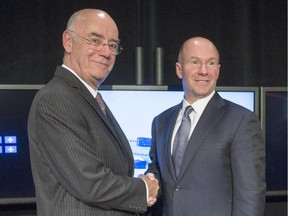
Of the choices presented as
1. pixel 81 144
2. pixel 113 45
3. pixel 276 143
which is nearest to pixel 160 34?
pixel 276 143

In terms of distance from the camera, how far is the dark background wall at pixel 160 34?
9.39 ft

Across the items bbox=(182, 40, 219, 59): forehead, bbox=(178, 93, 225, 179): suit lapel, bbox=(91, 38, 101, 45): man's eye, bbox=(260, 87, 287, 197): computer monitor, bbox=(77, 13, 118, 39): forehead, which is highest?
bbox=(77, 13, 118, 39): forehead

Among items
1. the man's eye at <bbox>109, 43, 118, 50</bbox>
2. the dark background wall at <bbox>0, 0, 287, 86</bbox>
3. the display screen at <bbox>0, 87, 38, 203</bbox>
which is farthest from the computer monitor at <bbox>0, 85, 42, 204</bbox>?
the man's eye at <bbox>109, 43, 118, 50</bbox>

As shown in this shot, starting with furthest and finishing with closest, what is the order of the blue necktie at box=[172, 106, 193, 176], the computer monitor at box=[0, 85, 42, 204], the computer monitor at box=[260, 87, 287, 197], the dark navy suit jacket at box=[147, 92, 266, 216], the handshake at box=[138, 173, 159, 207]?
the computer monitor at box=[260, 87, 287, 197]
the computer monitor at box=[0, 85, 42, 204]
the blue necktie at box=[172, 106, 193, 176]
the dark navy suit jacket at box=[147, 92, 266, 216]
the handshake at box=[138, 173, 159, 207]

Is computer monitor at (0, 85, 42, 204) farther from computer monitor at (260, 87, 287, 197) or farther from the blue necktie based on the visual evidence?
computer monitor at (260, 87, 287, 197)

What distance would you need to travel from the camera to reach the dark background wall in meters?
2.86

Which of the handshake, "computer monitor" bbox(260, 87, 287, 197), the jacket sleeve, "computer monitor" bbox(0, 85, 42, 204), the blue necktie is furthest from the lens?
"computer monitor" bbox(260, 87, 287, 197)

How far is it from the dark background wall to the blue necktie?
103 centimetres

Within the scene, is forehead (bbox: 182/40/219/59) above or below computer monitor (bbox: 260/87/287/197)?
above

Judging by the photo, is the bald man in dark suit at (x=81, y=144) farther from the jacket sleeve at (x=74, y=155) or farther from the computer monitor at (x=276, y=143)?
the computer monitor at (x=276, y=143)

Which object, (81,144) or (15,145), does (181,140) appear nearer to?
(81,144)

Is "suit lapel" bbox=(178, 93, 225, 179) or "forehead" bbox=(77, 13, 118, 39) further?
"suit lapel" bbox=(178, 93, 225, 179)

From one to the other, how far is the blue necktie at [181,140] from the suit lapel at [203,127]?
58 millimetres

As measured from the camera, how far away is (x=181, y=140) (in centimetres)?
195
